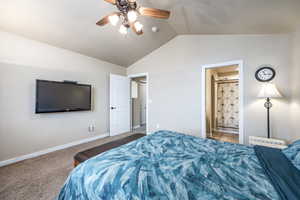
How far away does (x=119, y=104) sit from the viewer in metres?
4.30

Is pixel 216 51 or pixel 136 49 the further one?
pixel 136 49

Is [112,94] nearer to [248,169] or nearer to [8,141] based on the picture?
[8,141]

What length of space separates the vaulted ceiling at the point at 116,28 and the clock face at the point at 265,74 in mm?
669

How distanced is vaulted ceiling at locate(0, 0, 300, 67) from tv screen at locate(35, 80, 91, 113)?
3.02 ft

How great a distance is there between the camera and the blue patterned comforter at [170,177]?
0.80m

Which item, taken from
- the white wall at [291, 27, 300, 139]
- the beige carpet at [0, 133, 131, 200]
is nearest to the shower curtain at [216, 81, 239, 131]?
the white wall at [291, 27, 300, 139]

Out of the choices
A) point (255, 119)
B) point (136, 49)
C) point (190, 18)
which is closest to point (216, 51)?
point (190, 18)

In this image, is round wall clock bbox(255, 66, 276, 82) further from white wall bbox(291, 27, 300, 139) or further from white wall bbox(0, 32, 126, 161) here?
white wall bbox(0, 32, 126, 161)

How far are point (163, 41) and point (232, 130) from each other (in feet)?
13.5

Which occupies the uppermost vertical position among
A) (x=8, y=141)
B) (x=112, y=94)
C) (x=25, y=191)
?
(x=112, y=94)

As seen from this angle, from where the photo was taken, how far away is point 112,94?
13.4ft

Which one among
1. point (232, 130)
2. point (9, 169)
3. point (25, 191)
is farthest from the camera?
point (232, 130)

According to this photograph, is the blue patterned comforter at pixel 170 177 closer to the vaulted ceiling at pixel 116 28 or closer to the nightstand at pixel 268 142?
the nightstand at pixel 268 142

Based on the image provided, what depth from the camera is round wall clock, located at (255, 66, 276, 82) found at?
2406 millimetres
